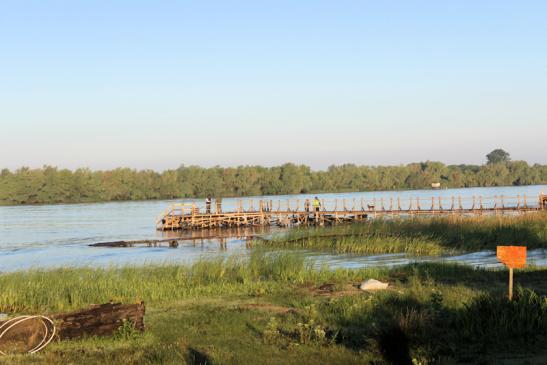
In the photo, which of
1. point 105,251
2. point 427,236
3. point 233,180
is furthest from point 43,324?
point 233,180

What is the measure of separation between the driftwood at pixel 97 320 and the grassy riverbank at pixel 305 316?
29 centimetres

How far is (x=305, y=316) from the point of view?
1348cm

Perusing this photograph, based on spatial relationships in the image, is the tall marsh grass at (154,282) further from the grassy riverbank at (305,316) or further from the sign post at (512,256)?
the sign post at (512,256)

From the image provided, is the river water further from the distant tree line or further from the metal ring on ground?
the distant tree line

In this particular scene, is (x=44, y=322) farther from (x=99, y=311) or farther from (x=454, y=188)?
(x=454, y=188)

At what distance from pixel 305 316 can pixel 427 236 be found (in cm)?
2340

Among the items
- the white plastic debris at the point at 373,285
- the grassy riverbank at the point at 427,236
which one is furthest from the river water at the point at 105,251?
the white plastic debris at the point at 373,285

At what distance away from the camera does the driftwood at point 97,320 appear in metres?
12.2

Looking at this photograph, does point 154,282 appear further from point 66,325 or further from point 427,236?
point 427,236

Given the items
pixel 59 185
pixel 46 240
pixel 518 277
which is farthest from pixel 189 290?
pixel 59 185

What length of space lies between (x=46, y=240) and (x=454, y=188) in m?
147

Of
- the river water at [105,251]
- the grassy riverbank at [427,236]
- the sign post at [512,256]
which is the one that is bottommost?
the river water at [105,251]

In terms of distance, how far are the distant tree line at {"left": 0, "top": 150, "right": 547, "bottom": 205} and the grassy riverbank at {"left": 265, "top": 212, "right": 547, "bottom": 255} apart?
108 m

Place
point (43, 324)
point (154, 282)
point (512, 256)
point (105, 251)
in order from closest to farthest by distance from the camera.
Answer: point (43, 324)
point (512, 256)
point (154, 282)
point (105, 251)
